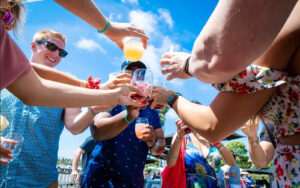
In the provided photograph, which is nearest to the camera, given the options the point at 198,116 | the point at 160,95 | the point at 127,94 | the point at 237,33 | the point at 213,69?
the point at 237,33

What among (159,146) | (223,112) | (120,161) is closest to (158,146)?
(159,146)

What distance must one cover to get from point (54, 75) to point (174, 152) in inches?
65.9

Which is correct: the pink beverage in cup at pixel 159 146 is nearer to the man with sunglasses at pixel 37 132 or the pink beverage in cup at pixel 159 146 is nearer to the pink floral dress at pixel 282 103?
the man with sunglasses at pixel 37 132

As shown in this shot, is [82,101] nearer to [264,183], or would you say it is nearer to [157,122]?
[157,122]

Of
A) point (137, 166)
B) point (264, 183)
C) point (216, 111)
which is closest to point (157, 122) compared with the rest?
point (137, 166)

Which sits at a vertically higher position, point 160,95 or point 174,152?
point 160,95

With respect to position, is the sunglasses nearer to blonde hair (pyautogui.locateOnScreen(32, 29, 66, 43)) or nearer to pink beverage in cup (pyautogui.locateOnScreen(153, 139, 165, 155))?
blonde hair (pyautogui.locateOnScreen(32, 29, 66, 43))

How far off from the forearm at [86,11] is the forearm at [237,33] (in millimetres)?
1335

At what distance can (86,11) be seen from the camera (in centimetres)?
246

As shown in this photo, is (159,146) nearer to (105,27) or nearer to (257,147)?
(257,147)

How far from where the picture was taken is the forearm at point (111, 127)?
2900 millimetres

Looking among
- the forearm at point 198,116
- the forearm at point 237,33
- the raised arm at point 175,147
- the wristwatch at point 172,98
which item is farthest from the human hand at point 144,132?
the forearm at point 237,33

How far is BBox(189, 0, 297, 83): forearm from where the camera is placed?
116 cm

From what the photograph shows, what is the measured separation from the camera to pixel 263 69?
1.40 m
